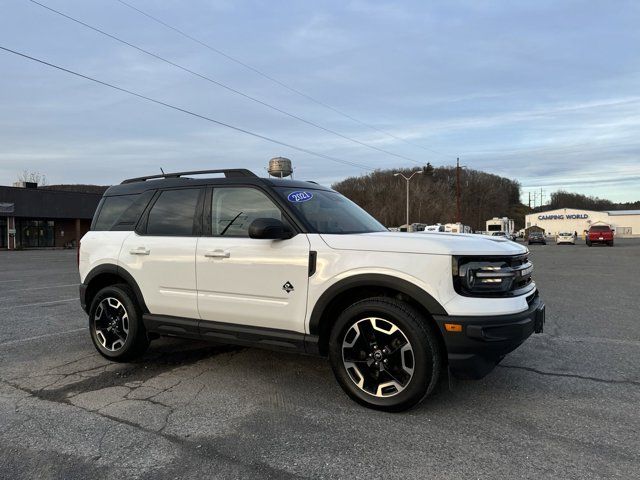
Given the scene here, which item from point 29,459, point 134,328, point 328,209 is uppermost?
point 328,209

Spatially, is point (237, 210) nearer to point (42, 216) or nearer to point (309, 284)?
point (309, 284)

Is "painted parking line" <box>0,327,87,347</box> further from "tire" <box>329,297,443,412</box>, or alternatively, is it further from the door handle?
"tire" <box>329,297,443,412</box>

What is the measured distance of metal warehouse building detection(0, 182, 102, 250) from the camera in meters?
42.9

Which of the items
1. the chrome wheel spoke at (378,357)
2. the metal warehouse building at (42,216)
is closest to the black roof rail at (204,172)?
the chrome wheel spoke at (378,357)

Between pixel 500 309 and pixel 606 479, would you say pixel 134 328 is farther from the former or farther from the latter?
pixel 606 479

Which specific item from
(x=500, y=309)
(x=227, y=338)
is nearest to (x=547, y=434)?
(x=500, y=309)

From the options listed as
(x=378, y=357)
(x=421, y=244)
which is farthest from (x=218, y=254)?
(x=421, y=244)

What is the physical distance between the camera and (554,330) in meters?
6.61

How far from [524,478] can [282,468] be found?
55.9 inches

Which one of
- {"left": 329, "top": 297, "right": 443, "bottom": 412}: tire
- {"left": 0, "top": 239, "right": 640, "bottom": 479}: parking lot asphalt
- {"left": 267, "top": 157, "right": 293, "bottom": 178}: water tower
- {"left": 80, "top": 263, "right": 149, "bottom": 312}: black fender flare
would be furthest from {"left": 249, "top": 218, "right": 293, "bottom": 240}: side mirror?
{"left": 267, "top": 157, "right": 293, "bottom": 178}: water tower

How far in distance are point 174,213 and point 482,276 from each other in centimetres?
308

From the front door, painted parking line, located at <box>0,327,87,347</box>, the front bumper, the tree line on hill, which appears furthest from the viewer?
the tree line on hill

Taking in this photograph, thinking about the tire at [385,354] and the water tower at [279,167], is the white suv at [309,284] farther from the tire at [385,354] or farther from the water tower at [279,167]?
the water tower at [279,167]

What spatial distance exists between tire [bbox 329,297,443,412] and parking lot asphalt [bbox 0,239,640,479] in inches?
6.2
